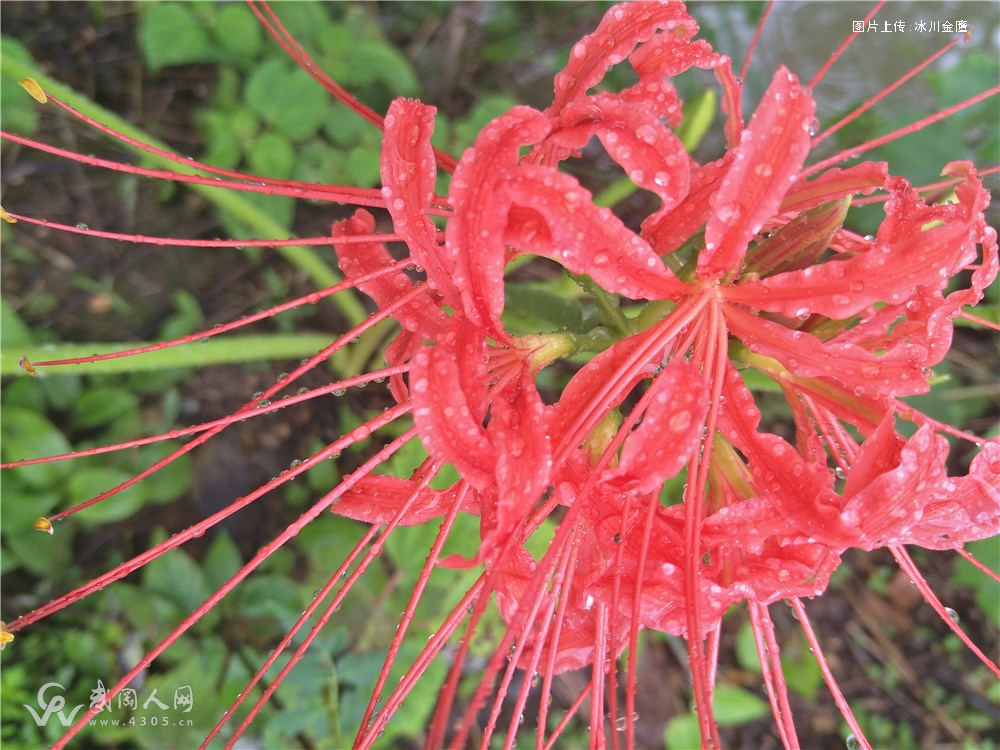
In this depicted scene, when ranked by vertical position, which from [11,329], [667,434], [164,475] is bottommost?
[164,475]

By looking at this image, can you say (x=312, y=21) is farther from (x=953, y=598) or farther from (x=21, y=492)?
(x=953, y=598)

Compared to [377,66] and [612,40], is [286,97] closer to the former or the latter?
[377,66]

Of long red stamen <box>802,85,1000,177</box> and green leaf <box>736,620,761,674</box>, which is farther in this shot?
green leaf <box>736,620,761,674</box>

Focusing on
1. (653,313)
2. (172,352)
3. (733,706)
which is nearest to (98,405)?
(172,352)

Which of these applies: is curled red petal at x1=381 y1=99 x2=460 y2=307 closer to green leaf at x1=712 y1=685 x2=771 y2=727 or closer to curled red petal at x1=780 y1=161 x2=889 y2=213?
curled red petal at x1=780 y1=161 x2=889 y2=213

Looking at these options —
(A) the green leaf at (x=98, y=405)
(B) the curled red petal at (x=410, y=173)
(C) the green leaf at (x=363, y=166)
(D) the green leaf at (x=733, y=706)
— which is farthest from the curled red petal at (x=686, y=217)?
(A) the green leaf at (x=98, y=405)

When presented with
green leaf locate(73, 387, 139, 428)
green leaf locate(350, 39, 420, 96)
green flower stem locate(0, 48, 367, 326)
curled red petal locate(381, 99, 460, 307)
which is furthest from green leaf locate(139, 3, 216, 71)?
curled red petal locate(381, 99, 460, 307)
